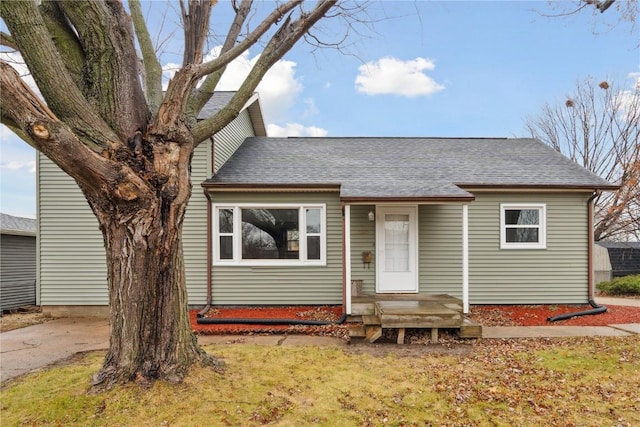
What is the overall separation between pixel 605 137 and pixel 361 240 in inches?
757

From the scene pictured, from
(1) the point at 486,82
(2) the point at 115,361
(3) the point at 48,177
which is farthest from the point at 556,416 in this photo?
(1) the point at 486,82

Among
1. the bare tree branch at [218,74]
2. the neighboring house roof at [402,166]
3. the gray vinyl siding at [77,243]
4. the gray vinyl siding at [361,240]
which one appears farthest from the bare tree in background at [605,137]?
the bare tree branch at [218,74]

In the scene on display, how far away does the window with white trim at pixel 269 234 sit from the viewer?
330 inches

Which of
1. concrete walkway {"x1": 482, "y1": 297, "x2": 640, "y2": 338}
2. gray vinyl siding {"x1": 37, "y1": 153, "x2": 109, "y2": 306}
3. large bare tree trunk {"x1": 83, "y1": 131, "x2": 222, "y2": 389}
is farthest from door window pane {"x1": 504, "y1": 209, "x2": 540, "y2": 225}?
gray vinyl siding {"x1": 37, "y1": 153, "x2": 109, "y2": 306}

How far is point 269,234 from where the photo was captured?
8500 mm

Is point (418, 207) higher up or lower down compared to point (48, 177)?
lower down

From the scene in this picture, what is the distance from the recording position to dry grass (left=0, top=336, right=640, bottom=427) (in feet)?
10.8

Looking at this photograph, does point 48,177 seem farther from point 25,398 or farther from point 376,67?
point 376,67

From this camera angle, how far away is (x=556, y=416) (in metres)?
3.36

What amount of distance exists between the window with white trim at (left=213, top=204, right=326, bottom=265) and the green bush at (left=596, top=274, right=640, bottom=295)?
1169 cm

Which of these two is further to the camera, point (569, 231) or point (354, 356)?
point (569, 231)

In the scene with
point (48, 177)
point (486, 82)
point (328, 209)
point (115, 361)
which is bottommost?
point (115, 361)

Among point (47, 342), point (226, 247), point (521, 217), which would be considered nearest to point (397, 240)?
point (521, 217)

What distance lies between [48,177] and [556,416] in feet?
34.0
